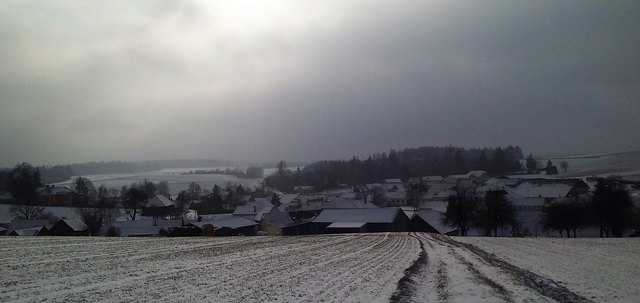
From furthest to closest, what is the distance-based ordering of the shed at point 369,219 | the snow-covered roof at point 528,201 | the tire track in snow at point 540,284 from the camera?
the snow-covered roof at point 528,201
the shed at point 369,219
the tire track in snow at point 540,284

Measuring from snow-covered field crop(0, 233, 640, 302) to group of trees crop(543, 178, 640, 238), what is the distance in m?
48.0

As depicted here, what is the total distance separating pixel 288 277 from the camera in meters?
19.0

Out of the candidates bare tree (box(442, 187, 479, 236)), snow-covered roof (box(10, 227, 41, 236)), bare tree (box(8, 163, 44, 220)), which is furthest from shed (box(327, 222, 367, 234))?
bare tree (box(8, 163, 44, 220))

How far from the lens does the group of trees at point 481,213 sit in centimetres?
7638

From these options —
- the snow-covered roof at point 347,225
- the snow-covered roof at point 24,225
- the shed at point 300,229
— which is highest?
the snow-covered roof at point 24,225

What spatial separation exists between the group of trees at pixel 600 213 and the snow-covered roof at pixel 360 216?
27838mm

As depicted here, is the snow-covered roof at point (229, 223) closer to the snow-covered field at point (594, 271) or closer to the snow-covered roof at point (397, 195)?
the snow-covered field at point (594, 271)

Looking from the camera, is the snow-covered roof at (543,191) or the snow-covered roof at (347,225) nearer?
the snow-covered roof at (347,225)

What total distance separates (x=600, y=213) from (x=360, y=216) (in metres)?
41.3

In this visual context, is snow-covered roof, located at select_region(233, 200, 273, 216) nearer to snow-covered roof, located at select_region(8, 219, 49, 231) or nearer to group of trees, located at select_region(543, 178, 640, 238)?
snow-covered roof, located at select_region(8, 219, 49, 231)

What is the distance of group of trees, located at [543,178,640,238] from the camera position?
225 feet

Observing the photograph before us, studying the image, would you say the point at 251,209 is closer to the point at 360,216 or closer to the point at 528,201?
the point at 360,216

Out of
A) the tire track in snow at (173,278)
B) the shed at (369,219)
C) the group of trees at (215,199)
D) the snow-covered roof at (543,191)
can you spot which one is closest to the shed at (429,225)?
the shed at (369,219)

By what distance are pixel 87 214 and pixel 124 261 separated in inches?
3132
